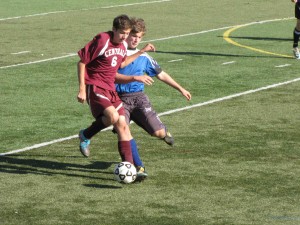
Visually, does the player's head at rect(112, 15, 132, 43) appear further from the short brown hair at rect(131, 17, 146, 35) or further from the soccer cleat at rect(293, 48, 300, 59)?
the soccer cleat at rect(293, 48, 300, 59)

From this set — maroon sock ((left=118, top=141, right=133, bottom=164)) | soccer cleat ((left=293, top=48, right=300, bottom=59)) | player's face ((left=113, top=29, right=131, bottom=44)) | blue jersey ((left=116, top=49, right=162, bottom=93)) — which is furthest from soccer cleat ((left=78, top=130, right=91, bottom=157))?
soccer cleat ((left=293, top=48, right=300, bottom=59))

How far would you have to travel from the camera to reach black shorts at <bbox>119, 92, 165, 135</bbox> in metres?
13.2

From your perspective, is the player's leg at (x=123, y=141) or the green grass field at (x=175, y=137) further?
the player's leg at (x=123, y=141)

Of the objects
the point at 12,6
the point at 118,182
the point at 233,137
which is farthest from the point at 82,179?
the point at 12,6

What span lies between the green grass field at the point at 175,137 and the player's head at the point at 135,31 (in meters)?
1.66

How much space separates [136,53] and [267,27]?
1857cm

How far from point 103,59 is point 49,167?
5.57 ft

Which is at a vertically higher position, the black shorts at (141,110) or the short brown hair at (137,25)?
the short brown hair at (137,25)

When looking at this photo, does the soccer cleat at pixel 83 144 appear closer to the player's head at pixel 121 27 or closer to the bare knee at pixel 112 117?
the bare knee at pixel 112 117

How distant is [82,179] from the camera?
12445mm

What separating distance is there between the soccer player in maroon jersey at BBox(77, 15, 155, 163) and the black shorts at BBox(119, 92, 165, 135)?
611mm

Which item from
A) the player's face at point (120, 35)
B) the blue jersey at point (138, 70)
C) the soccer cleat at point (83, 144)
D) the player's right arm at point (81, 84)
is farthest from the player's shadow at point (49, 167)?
the player's face at point (120, 35)

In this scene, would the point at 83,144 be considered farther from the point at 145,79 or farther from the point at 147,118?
the point at 145,79

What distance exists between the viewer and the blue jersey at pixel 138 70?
43.6 feet
